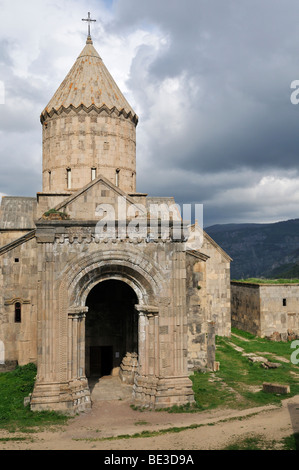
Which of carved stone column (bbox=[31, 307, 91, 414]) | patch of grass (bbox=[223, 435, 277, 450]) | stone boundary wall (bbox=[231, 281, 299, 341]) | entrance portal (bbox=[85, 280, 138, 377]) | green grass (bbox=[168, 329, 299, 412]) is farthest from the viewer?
stone boundary wall (bbox=[231, 281, 299, 341])

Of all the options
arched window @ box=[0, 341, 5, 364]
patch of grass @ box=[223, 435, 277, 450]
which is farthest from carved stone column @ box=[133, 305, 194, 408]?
arched window @ box=[0, 341, 5, 364]

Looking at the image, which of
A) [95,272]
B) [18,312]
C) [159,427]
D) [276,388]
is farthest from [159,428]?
[18,312]

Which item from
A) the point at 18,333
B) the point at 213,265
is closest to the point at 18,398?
the point at 18,333

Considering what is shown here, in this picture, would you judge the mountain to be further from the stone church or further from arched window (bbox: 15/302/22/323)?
arched window (bbox: 15/302/22/323)

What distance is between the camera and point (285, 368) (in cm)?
1886

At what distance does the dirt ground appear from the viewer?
993 centimetres

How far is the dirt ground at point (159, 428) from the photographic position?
9930mm

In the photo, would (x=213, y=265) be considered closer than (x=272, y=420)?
No

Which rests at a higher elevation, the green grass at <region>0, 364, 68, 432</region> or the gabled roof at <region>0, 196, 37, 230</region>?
the gabled roof at <region>0, 196, 37, 230</region>

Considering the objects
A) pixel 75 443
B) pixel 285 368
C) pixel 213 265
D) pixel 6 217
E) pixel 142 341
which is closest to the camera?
pixel 75 443

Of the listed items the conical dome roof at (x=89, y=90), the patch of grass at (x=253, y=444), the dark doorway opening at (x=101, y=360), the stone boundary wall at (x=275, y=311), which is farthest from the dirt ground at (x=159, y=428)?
the stone boundary wall at (x=275, y=311)

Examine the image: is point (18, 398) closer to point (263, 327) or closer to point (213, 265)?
point (213, 265)

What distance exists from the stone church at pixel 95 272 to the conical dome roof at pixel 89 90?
63 mm
